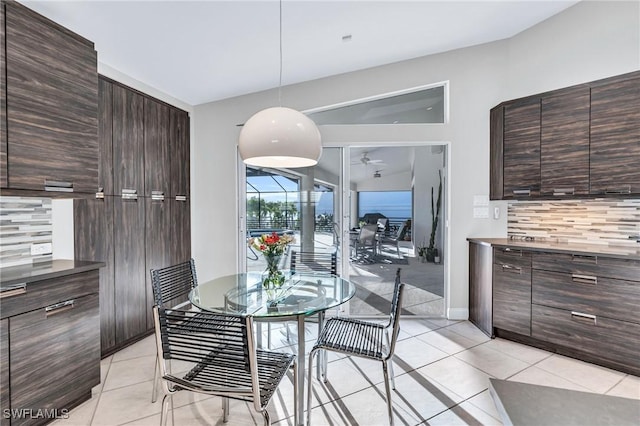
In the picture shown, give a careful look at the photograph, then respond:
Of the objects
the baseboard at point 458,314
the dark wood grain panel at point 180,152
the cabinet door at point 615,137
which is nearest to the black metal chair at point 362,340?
the baseboard at point 458,314

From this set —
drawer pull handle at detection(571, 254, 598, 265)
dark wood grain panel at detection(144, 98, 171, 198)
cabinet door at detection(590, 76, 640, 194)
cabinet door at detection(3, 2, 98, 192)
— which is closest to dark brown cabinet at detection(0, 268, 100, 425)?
cabinet door at detection(3, 2, 98, 192)

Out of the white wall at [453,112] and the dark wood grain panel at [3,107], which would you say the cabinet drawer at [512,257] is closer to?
the white wall at [453,112]

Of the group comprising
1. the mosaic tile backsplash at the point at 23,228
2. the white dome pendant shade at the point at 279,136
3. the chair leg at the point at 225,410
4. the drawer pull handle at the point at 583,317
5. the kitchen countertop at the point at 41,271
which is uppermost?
the white dome pendant shade at the point at 279,136

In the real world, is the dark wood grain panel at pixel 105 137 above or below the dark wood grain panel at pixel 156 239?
above

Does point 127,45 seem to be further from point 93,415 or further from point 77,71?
point 93,415

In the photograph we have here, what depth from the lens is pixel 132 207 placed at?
314cm

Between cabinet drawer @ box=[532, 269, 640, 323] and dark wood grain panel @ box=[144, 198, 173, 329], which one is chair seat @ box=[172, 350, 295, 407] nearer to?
dark wood grain panel @ box=[144, 198, 173, 329]

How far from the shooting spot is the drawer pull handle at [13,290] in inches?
66.2

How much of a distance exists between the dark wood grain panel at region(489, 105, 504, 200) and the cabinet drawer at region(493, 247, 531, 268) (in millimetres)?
648

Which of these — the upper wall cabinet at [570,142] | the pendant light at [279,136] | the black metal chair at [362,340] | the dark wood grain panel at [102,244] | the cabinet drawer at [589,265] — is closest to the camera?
the pendant light at [279,136]

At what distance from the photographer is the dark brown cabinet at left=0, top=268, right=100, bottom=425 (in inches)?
67.9

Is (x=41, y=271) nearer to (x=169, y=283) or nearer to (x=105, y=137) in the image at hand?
(x=169, y=283)

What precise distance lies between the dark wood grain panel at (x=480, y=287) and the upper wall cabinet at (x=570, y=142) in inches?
25.6

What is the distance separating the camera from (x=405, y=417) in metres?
2.00
